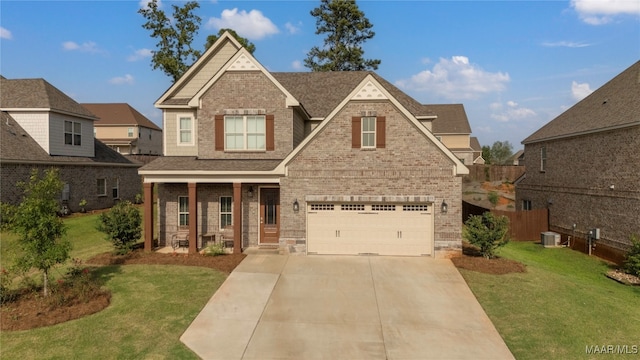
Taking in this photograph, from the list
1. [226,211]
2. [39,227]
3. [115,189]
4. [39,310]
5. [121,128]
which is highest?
[121,128]

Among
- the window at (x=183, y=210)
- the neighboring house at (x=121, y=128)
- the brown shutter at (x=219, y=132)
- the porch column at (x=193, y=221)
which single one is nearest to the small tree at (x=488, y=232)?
the porch column at (x=193, y=221)

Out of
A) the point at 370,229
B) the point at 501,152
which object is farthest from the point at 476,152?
the point at 370,229

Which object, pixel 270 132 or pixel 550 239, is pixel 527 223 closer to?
pixel 550 239

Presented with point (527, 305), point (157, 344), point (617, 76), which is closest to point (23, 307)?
point (157, 344)

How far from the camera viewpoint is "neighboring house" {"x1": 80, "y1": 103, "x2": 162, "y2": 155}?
2078 inches

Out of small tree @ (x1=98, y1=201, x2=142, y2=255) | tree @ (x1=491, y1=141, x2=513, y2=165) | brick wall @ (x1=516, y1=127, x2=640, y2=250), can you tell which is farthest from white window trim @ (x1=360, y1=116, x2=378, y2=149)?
tree @ (x1=491, y1=141, x2=513, y2=165)

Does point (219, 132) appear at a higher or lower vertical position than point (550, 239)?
higher

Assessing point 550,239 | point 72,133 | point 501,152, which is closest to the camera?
→ point 550,239

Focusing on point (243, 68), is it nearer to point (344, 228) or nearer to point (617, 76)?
point (344, 228)

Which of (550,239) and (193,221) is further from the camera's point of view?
(550,239)

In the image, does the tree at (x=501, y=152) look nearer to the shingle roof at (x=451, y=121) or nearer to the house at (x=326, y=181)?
the shingle roof at (x=451, y=121)

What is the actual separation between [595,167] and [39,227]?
23714mm

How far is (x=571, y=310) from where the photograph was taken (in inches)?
404

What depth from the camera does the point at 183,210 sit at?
17.0m
